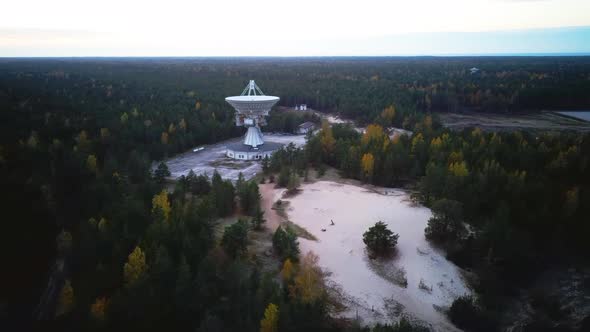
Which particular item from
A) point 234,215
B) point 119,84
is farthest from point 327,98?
point 234,215

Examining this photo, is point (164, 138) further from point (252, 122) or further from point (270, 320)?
point (270, 320)

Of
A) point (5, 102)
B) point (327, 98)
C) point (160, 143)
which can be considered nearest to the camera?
point (160, 143)

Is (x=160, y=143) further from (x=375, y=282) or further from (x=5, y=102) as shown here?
(x=375, y=282)

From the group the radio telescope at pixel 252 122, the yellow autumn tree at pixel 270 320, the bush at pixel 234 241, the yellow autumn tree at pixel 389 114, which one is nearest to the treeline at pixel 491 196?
the radio telescope at pixel 252 122

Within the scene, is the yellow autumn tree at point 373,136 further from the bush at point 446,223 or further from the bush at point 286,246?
the bush at point 286,246

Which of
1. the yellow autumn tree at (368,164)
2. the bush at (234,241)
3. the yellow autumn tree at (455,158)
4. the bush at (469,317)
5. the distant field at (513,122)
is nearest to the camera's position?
the bush at (469,317)

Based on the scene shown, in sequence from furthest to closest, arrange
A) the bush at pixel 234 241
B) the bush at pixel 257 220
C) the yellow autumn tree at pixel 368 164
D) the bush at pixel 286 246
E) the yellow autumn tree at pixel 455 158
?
the yellow autumn tree at pixel 368 164 < the yellow autumn tree at pixel 455 158 < the bush at pixel 257 220 < the bush at pixel 286 246 < the bush at pixel 234 241
